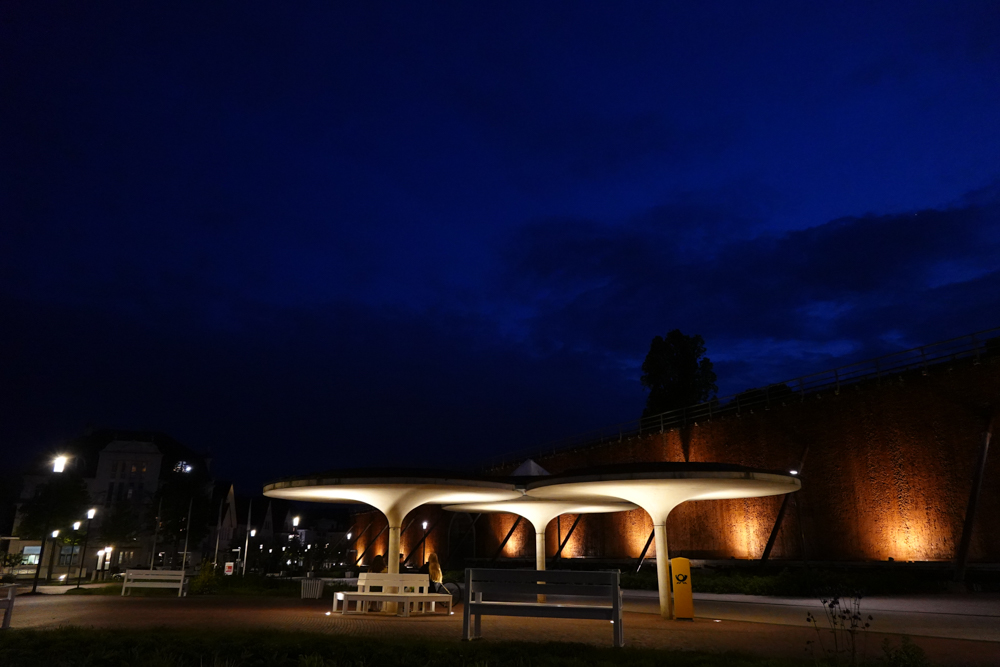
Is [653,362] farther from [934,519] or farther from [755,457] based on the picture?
[934,519]

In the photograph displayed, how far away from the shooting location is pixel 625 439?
36.4 m

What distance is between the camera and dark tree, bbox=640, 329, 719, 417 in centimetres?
4506

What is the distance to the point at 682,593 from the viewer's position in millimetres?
13914

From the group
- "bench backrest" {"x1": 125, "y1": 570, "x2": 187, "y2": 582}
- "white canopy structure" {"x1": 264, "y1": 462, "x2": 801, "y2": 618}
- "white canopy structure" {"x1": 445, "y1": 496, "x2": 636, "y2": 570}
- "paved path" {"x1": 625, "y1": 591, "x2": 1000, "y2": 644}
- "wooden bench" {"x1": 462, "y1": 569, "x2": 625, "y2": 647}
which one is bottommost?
"paved path" {"x1": 625, "y1": 591, "x2": 1000, "y2": 644}

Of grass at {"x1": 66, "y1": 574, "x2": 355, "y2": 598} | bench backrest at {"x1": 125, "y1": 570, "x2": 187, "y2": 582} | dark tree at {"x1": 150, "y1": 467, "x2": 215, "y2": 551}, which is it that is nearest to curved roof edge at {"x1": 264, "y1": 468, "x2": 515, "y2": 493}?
bench backrest at {"x1": 125, "y1": 570, "x2": 187, "y2": 582}

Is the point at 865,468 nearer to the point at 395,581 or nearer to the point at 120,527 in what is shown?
the point at 395,581

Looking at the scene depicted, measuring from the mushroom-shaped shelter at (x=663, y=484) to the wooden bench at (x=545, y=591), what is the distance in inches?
146

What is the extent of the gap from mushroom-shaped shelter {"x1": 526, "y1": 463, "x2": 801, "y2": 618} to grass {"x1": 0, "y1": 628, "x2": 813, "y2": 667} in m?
5.00

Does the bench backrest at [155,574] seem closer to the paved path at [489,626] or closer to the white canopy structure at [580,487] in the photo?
the paved path at [489,626]

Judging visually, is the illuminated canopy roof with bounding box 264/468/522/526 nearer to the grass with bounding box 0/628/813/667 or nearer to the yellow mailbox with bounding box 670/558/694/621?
the yellow mailbox with bounding box 670/558/694/621

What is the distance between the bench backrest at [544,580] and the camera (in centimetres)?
1003

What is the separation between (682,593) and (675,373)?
1305 inches

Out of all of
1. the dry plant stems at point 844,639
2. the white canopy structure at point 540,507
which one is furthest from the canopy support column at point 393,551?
Answer: the dry plant stems at point 844,639

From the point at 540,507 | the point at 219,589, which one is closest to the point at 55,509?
the point at 219,589
